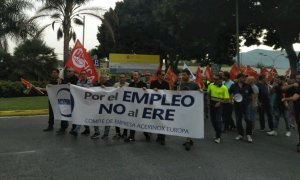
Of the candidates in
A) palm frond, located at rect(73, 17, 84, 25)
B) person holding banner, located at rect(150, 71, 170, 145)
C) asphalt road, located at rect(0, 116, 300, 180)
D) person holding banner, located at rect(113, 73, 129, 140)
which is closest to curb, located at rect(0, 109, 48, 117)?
asphalt road, located at rect(0, 116, 300, 180)

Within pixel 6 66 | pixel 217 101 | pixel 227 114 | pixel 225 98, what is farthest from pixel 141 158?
pixel 6 66

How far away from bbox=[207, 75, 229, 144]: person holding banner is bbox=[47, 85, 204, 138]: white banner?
2.87 ft

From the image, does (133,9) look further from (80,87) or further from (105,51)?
(80,87)

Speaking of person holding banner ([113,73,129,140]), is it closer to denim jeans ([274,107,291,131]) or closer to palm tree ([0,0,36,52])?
denim jeans ([274,107,291,131])

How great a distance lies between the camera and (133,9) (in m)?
54.2

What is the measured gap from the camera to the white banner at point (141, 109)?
31.0ft

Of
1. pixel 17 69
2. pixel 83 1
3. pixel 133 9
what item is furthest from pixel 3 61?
pixel 133 9

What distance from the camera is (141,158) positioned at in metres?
8.17

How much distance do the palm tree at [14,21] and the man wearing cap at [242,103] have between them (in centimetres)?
1862

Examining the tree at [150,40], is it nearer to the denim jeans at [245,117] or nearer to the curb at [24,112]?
the curb at [24,112]

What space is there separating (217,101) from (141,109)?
1.76m

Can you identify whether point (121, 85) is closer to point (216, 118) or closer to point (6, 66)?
point (216, 118)

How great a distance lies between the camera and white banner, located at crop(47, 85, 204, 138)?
9438mm

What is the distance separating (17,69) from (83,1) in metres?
9.30
